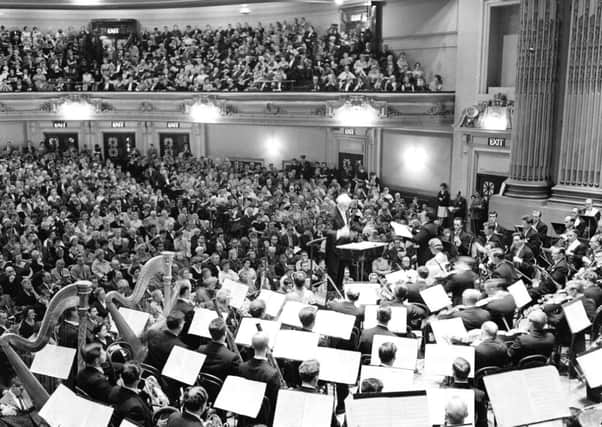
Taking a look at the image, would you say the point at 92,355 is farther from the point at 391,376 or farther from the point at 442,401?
the point at 442,401

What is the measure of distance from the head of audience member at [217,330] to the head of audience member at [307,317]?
90cm

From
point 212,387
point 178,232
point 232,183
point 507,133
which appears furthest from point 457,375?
point 232,183

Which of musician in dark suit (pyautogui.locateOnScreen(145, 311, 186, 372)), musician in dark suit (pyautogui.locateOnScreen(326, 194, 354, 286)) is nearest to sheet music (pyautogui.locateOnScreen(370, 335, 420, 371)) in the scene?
musician in dark suit (pyautogui.locateOnScreen(145, 311, 186, 372))

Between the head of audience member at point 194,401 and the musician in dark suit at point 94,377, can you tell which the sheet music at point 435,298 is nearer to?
the head of audience member at point 194,401

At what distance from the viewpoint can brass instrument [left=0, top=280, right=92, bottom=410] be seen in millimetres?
6238

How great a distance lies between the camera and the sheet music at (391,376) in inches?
250

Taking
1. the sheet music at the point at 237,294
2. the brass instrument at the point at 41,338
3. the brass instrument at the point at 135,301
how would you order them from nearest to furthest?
→ the brass instrument at the point at 41,338 < the brass instrument at the point at 135,301 < the sheet music at the point at 237,294

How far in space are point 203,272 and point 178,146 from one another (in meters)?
20.4

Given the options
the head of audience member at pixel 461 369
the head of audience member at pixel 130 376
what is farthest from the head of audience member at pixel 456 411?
the head of audience member at pixel 130 376

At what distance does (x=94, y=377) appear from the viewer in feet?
21.2

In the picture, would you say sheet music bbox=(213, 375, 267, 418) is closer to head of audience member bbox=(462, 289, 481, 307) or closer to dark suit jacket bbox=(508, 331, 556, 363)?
dark suit jacket bbox=(508, 331, 556, 363)

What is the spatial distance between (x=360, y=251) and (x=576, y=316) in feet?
14.3

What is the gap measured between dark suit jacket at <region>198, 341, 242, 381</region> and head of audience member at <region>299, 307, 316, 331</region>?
860 millimetres

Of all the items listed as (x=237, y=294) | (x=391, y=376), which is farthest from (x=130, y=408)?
(x=237, y=294)
